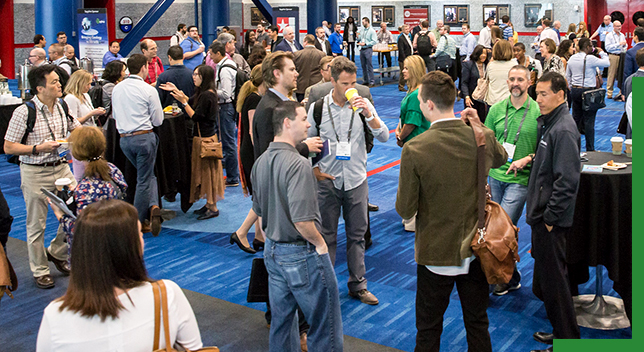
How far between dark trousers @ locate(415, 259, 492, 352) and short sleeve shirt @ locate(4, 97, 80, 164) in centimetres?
293

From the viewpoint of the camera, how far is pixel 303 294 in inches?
115

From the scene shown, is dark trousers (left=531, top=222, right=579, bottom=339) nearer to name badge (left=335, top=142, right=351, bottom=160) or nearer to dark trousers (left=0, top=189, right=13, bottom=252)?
name badge (left=335, top=142, right=351, bottom=160)

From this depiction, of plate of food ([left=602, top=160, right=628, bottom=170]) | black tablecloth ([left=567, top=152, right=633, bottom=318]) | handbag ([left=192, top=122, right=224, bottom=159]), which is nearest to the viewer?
black tablecloth ([left=567, top=152, right=633, bottom=318])

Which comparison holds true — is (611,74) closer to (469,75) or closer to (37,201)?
(469,75)

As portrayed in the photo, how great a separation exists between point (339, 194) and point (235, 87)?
3488mm

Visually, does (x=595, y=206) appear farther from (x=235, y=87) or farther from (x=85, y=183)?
(x=235, y=87)

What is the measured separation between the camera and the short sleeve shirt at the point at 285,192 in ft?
9.29

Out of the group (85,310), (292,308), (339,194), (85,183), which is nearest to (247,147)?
(339,194)

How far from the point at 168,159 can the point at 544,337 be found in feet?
13.0

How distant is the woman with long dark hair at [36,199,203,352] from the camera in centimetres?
176

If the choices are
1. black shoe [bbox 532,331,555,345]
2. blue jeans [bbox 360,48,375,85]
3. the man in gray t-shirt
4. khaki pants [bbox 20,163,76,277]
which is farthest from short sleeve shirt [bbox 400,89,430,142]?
blue jeans [bbox 360,48,375,85]

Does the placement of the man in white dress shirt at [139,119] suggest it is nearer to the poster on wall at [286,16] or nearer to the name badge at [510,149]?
the name badge at [510,149]

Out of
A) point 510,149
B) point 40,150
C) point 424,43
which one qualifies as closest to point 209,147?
point 40,150

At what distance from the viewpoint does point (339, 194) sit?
422cm
